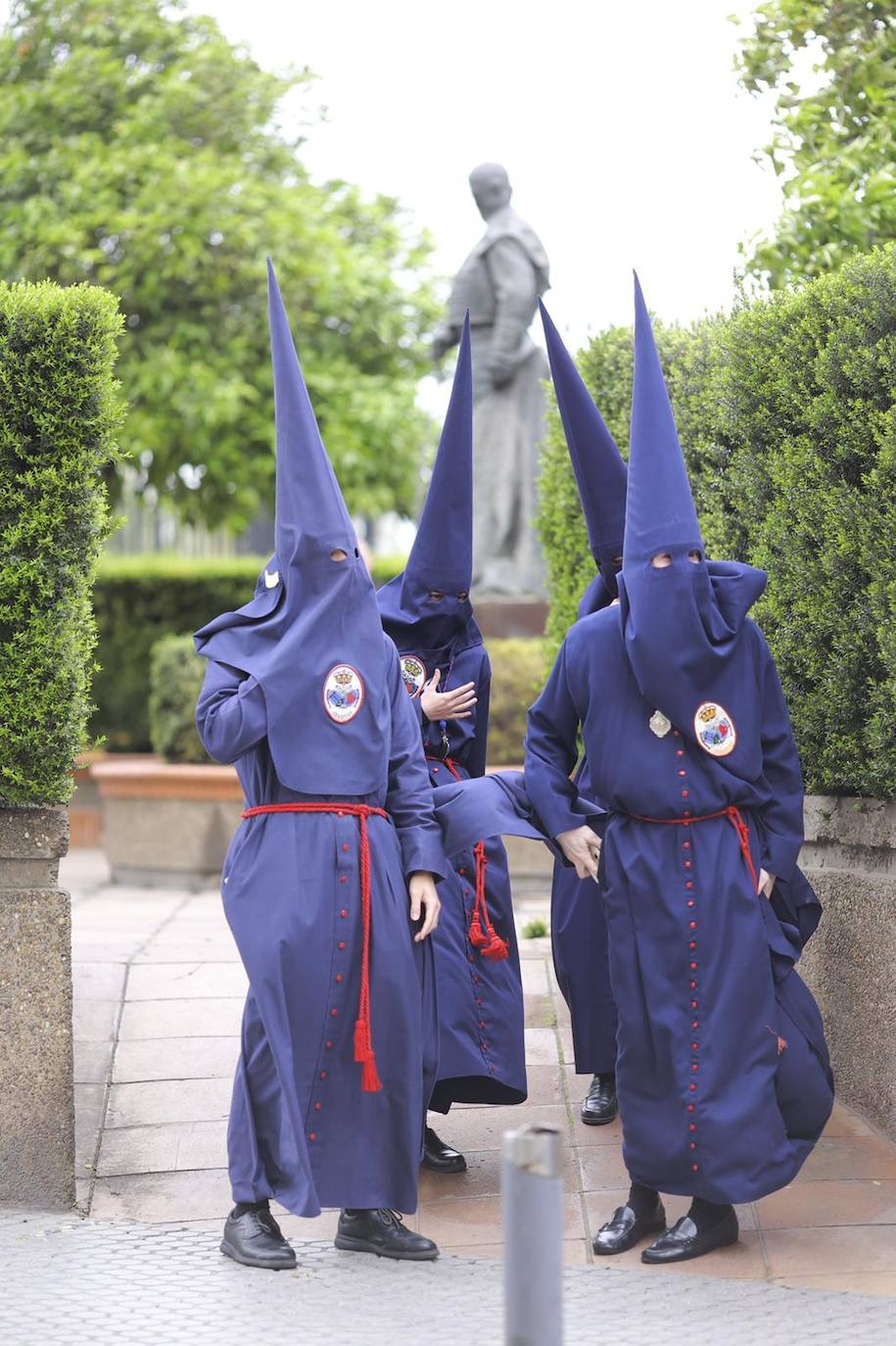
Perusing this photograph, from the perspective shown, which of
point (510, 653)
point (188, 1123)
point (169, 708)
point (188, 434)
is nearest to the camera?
point (188, 1123)

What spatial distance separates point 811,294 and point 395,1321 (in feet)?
10.7

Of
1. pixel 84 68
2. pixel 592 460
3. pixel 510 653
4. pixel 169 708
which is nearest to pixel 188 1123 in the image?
pixel 592 460

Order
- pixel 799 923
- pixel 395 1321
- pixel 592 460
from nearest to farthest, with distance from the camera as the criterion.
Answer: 1. pixel 395 1321
2. pixel 799 923
3. pixel 592 460

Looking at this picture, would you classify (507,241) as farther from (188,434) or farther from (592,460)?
(592,460)

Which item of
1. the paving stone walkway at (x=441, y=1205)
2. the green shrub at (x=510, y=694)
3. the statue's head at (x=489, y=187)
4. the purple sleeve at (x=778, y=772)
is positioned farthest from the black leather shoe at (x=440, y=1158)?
the statue's head at (x=489, y=187)

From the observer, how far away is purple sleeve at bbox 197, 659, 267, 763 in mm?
4406

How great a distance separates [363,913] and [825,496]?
6.38 feet

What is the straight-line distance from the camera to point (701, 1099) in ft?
14.2

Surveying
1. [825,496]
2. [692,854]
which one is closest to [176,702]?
[825,496]

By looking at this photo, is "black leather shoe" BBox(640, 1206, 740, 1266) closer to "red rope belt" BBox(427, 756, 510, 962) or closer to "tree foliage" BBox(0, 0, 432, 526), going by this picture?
"red rope belt" BBox(427, 756, 510, 962)

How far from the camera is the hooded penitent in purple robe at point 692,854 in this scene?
4.34 meters

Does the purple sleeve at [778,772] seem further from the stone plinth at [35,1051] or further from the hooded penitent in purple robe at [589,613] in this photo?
the stone plinth at [35,1051]

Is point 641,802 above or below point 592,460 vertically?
below

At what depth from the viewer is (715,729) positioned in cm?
444
